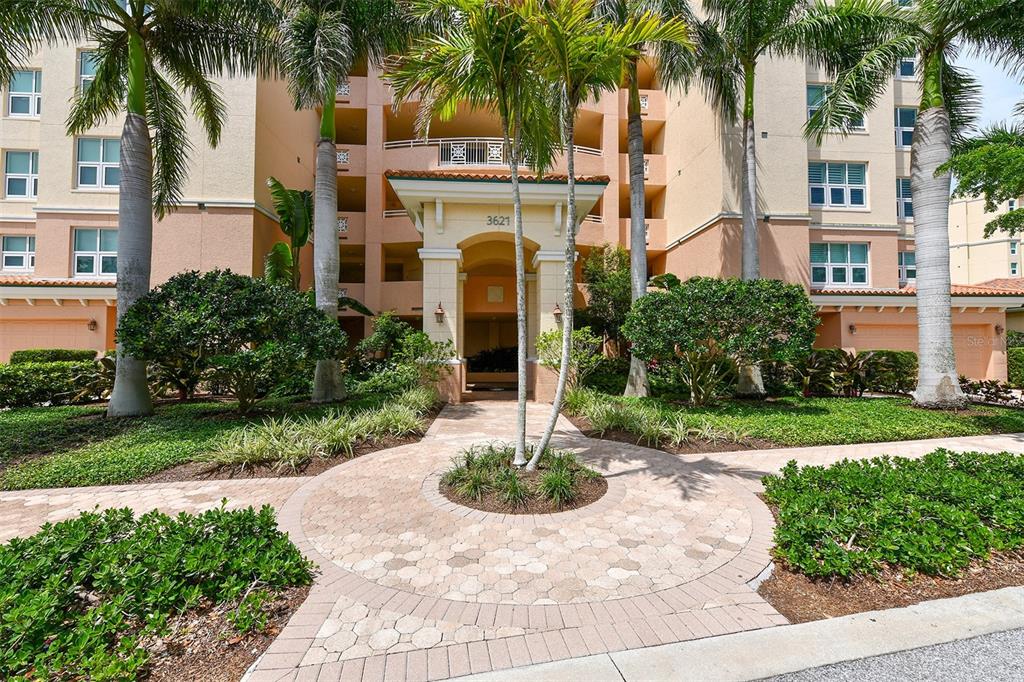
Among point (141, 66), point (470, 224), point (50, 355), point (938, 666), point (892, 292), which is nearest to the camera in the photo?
point (938, 666)

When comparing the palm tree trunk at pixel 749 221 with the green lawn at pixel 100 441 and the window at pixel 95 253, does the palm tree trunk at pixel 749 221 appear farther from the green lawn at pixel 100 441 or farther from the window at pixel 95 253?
the window at pixel 95 253

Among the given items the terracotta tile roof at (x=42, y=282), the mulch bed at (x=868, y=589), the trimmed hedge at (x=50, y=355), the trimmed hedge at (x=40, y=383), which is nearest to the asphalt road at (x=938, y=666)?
the mulch bed at (x=868, y=589)

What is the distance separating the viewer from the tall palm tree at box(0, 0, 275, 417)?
28.5 ft

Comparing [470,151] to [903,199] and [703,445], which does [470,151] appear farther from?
[903,199]

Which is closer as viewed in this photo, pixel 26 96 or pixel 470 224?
pixel 470 224

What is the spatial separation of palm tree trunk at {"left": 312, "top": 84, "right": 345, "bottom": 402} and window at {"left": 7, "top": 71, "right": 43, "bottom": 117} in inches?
600

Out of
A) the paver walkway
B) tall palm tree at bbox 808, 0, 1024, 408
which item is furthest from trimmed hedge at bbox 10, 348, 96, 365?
tall palm tree at bbox 808, 0, 1024, 408

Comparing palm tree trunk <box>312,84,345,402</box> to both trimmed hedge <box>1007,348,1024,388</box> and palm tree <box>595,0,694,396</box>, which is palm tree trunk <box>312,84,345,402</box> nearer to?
palm tree <box>595,0,694,396</box>

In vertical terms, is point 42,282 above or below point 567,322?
above

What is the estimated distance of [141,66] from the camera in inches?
372

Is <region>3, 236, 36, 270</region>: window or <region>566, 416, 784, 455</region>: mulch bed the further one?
<region>3, 236, 36, 270</region>: window

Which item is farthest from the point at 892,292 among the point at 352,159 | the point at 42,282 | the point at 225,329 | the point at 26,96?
the point at 26,96

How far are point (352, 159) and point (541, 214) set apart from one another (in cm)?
1178

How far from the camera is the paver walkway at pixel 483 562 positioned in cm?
279
